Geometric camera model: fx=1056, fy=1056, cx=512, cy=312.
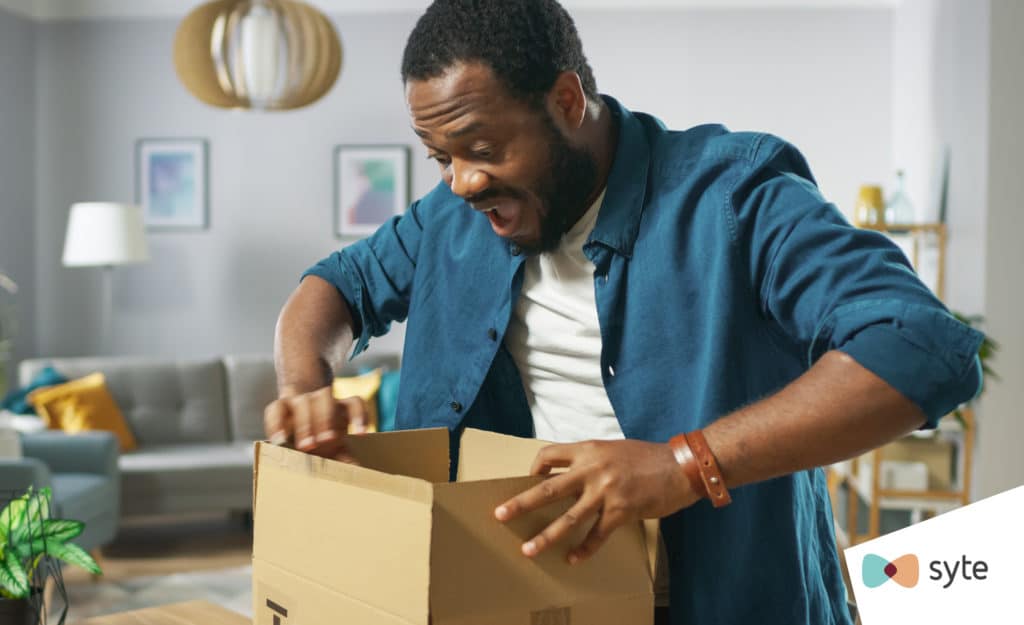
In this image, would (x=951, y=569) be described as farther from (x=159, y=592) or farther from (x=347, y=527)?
(x=159, y=592)

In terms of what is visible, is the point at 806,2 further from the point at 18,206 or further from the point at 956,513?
the point at 956,513

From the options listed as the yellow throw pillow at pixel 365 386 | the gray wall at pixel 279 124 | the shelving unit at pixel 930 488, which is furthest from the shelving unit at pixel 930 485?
the yellow throw pillow at pixel 365 386

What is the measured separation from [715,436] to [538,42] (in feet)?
1.51

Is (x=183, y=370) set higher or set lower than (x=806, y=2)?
lower

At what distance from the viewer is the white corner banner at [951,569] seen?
100 centimetres

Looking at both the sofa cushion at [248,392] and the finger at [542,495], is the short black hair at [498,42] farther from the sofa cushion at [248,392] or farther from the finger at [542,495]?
the sofa cushion at [248,392]

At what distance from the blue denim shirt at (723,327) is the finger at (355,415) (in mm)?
173

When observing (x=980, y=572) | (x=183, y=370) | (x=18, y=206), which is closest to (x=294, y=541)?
(x=980, y=572)

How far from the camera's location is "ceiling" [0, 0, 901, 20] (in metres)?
5.95

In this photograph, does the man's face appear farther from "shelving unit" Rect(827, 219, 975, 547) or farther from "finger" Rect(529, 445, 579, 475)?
"shelving unit" Rect(827, 219, 975, 547)

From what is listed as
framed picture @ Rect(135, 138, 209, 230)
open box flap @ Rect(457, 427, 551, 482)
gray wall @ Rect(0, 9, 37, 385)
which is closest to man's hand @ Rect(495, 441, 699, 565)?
open box flap @ Rect(457, 427, 551, 482)

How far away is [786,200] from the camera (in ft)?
3.24

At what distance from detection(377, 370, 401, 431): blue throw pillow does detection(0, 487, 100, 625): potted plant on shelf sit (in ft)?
11.1

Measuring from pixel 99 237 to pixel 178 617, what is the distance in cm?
436
